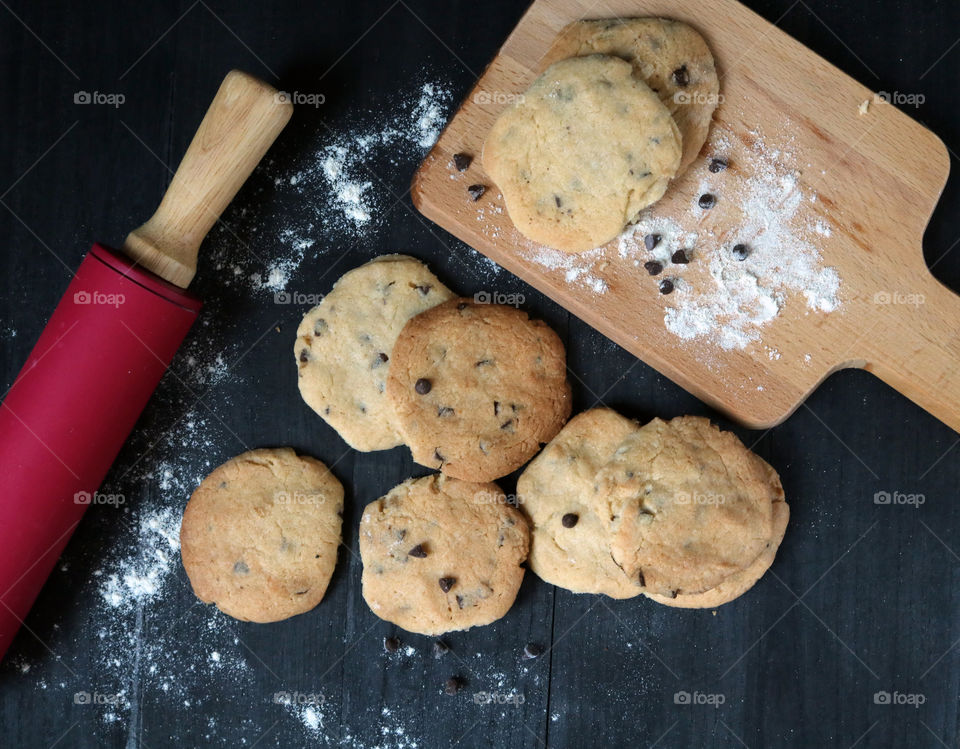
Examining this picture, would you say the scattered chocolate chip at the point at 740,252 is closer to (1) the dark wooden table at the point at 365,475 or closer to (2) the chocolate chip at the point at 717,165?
(2) the chocolate chip at the point at 717,165

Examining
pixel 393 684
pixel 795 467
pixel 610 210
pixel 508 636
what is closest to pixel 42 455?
pixel 393 684

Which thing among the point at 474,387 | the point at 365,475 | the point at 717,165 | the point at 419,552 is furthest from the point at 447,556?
the point at 717,165

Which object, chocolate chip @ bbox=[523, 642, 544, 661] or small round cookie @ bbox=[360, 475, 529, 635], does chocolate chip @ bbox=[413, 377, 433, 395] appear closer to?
small round cookie @ bbox=[360, 475, 529, 635]

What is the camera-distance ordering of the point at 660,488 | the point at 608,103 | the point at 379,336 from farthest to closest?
the point at 379,336 → the point at 660,488 → the point at 608,103

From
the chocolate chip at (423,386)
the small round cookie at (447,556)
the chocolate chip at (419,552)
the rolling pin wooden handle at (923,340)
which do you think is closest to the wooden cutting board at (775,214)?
the rolling pin wooden handle at (923,340)

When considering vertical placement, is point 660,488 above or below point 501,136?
below

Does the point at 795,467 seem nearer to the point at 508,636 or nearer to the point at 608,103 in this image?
the point at 508,636

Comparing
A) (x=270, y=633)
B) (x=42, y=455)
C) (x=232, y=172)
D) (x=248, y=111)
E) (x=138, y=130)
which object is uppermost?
(x=248, y=111)
